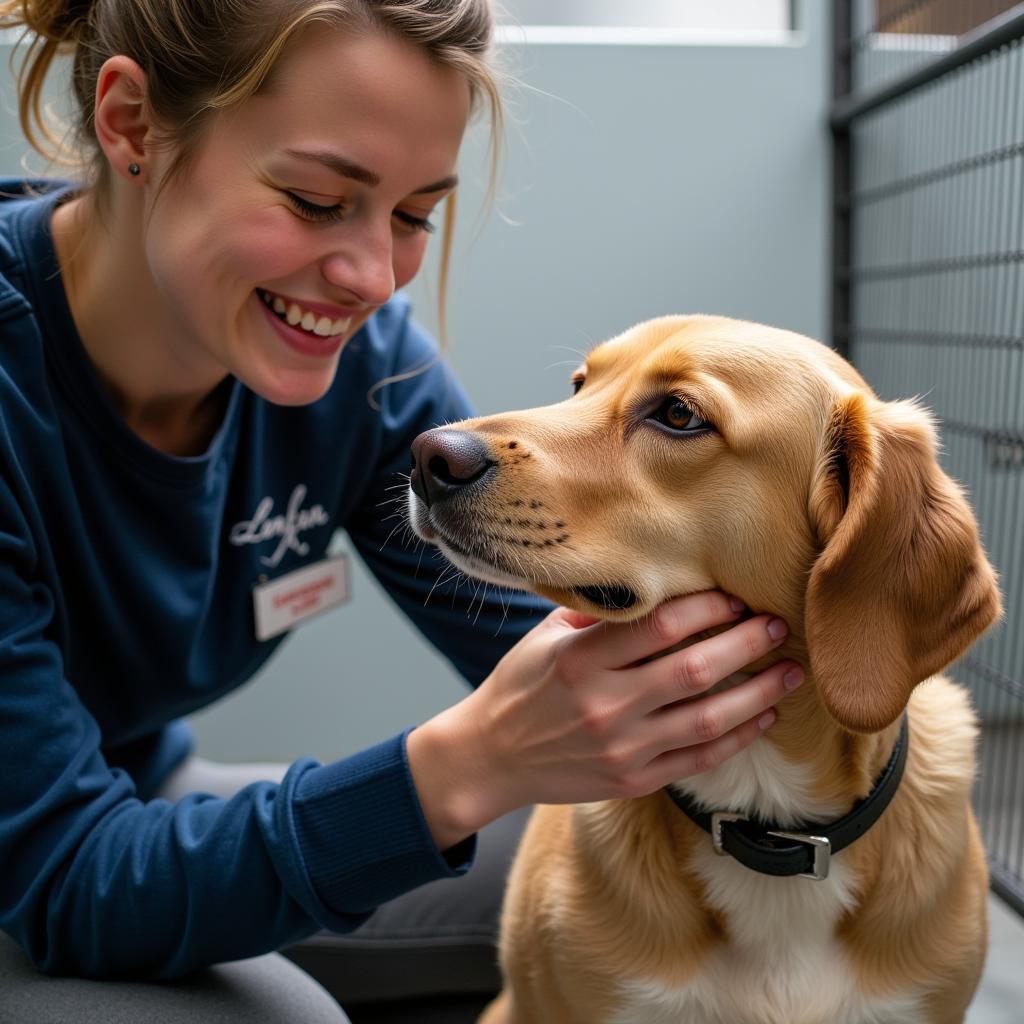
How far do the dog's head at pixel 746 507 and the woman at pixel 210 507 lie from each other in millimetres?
58

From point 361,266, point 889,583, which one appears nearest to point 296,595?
point 361,266

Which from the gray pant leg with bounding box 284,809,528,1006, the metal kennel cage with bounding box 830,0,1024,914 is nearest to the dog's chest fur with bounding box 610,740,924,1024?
the gray pant leg with bounding box 284,809,528,1006

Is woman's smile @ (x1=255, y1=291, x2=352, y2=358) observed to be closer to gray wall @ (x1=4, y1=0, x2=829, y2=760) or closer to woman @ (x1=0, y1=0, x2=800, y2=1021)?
woman @ (x1=0, y1=0, x2=800, y2=1021)

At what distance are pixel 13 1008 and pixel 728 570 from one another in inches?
33.9

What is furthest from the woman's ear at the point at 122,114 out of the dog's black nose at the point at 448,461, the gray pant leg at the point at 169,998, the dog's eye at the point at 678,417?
the gray pant leg at the point at 169,998

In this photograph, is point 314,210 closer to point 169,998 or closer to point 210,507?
point 210,507

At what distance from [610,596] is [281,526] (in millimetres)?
660

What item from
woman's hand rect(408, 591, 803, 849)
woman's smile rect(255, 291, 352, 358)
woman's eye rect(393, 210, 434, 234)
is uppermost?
woman's eye rect(393, 210, 434, 234)

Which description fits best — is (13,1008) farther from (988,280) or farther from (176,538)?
(988,280)

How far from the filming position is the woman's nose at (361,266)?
117 cm

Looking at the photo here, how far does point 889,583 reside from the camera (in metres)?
0.97

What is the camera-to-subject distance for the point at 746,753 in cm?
108

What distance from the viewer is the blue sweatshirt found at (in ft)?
3.55

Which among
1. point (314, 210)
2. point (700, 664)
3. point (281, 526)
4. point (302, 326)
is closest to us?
point (700, 664)
